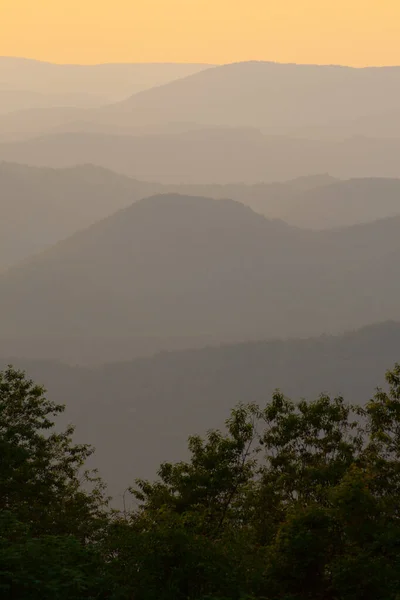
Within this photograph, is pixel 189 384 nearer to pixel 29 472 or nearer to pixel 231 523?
pixel 231 523

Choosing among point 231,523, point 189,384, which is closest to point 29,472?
point 231,523

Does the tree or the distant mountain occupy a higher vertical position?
the distant mountain

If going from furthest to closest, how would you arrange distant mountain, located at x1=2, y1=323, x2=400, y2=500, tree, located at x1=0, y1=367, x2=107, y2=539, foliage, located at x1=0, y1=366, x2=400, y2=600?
distant mountain, located at x1=2, y1=323, x2=400, y2=500 → tree, located at x1=0, y1=367, x2=107, y2=539 → foliage, located at x1=0, y1=366, x2=400, y2=600

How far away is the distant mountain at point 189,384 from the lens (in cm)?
14512

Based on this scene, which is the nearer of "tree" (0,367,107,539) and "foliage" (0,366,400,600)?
"foliage" (0,366,400,600)

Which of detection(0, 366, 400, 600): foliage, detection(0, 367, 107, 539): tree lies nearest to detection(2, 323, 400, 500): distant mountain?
detection(0, 367, 107, 539): tree

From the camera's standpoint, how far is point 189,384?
159750 mm

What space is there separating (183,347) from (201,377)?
104 ft

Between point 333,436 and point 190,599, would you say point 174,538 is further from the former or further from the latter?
point 333,436

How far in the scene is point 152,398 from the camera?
157 meters

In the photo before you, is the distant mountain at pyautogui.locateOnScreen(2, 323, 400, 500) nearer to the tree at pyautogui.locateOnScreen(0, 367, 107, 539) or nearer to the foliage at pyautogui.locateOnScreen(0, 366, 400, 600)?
the tree at pyautogui.locateOnScreen(0, 367, 107, 539)

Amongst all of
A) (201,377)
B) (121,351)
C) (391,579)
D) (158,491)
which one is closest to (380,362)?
(201,377)

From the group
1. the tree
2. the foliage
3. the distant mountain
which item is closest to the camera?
the foliage

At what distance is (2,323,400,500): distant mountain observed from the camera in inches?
5714
